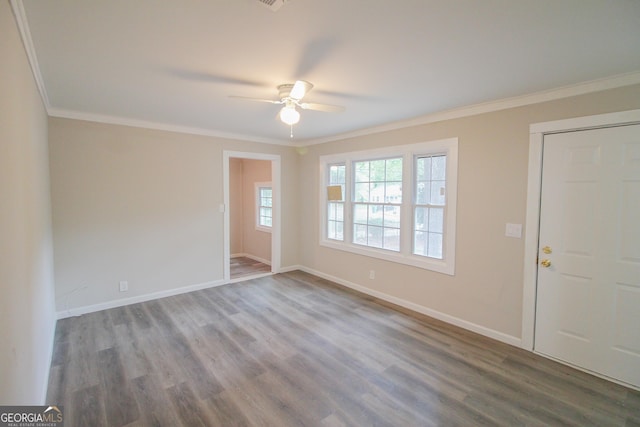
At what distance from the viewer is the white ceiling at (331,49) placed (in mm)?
1502

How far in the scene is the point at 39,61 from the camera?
210 cm

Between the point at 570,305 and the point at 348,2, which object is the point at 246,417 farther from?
the point at 570,305

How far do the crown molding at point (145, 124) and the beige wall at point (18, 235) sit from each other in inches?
55.1

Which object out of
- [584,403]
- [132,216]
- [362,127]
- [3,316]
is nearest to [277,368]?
[3,316]

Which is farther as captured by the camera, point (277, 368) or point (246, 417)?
point (277, 368)

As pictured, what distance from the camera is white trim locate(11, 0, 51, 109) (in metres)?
1.47

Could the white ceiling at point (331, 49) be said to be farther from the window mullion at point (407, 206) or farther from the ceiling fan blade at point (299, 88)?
the window mullion at point (407, 206)

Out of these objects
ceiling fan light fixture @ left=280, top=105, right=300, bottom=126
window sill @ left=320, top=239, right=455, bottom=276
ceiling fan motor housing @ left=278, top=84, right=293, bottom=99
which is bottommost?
window sill @ left=320, top=239, right=455, bottom=276

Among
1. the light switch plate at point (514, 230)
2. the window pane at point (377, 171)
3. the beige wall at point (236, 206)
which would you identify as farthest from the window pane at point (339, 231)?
the beige wall at point (236, 206)

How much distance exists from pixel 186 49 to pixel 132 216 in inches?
113

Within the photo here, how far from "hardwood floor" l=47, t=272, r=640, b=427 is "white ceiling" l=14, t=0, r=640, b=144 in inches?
101

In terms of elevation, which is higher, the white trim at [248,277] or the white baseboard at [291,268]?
the white baseboard at [291,268]

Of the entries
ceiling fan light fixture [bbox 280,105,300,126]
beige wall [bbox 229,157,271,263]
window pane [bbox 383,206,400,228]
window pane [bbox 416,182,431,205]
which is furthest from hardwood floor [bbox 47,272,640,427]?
beige wall [bbox 229,157,271,263]

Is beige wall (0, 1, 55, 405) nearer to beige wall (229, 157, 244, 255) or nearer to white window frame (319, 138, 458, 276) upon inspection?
white window frame (319, 138, 458, 276)
